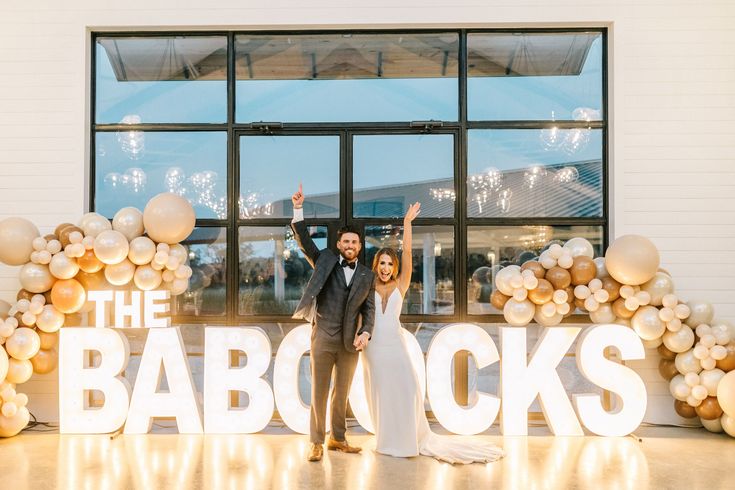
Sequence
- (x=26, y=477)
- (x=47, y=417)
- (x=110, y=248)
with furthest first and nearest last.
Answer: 1. (x=47, y=417)
2. (x=110, y=248)
3. (x=26, y=477)

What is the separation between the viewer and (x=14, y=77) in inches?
203

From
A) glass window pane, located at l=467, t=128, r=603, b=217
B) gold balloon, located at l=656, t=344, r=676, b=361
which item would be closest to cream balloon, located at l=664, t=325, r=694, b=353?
gold balloon, located at l=656, t=344, r=676, b=361

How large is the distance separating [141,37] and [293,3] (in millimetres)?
1413

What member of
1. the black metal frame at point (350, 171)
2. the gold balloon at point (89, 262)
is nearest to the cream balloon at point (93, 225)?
the gold balloon at point (89, 262)

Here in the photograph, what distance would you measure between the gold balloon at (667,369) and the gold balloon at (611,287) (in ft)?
2.42

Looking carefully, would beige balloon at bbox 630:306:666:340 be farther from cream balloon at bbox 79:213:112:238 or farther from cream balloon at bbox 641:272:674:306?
cream balloon at bbox 79:213:112:238

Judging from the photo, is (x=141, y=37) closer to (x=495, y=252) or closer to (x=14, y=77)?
(x=14, y=77)

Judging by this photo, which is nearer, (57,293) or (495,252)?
(57,293)

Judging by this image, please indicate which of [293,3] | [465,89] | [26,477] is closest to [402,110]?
[465,89]

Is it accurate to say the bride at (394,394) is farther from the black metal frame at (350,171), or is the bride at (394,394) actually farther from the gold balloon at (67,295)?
the gold balloon at (67,295)

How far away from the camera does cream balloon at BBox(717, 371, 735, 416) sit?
13.9 ft

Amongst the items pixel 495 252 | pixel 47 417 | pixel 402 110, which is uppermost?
pixel 402 110

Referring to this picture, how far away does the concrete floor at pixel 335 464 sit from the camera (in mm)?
3584

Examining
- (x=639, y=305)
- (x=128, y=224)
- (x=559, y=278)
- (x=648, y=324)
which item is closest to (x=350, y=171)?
(x=128, y=224)
